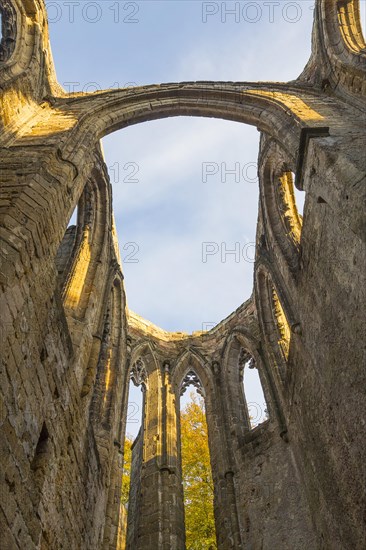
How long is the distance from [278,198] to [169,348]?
14.9ft

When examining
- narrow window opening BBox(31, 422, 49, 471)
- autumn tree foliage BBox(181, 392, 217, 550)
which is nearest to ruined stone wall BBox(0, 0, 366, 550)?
narrow window opening BBox(31, 422, 49, 471)

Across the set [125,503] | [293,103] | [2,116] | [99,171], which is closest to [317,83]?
[293,103]

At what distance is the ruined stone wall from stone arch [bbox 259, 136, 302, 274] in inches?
1.6

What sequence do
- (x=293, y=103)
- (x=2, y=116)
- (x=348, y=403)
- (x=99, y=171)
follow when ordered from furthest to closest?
(x=99, y=171) → (x=293, y=103) → (x=2, y=116) → (x=348, y=403)

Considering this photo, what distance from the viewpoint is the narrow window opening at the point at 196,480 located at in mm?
10047

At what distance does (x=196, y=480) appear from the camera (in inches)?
442

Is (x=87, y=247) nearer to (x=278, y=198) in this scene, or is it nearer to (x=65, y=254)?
(x=65, y=254)

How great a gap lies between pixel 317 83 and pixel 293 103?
115 centimetres

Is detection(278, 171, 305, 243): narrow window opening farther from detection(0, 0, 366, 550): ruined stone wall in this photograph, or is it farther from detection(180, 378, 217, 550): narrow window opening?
detection(180, 378, 217, 550): narrow window opening

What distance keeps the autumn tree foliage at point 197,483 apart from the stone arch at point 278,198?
5853mm

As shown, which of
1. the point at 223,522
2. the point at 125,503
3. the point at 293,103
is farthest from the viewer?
the point at 125,503

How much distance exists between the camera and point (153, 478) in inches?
333

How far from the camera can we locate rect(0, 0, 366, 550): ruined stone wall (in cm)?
411

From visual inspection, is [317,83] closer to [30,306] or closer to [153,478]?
[30,306]
